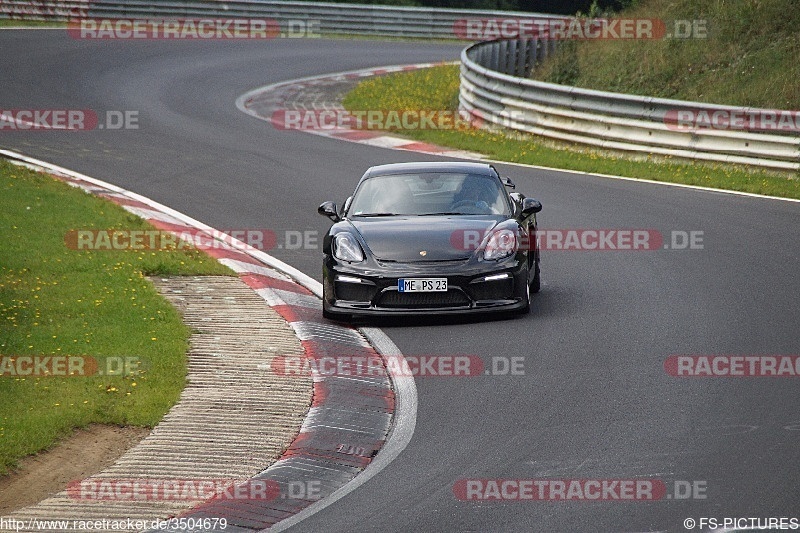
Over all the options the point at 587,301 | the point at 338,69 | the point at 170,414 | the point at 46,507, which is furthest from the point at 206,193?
the point at 338,69

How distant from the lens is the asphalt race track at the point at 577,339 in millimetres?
7055

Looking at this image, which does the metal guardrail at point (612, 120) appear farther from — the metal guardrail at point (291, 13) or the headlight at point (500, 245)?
the metal guardrail at point (291, 13)

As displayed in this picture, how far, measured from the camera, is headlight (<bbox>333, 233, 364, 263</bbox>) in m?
11.6

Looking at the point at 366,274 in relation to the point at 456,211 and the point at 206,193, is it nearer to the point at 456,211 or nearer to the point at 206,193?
the point at 456,211

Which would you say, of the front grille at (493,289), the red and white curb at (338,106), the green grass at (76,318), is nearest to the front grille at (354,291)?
the front grille at (493,289)

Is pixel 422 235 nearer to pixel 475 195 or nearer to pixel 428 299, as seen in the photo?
pixel 428 299

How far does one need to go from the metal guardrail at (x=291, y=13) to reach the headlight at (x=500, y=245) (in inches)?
1151

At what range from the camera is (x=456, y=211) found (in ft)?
40.7

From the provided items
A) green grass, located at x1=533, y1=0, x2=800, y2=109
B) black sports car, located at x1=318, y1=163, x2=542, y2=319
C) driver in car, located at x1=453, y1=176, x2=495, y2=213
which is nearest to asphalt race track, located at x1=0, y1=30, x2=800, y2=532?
black sports car, located at x1=318, y1=163, x2=542, y2=319

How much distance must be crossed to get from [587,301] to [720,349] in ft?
6.91

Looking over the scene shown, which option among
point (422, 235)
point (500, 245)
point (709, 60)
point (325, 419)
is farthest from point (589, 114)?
point (325, 419)

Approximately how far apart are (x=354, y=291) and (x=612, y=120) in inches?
429

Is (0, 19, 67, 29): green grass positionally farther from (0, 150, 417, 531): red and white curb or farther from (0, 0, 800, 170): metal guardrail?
(0, 150, 417, 531): red and white curb

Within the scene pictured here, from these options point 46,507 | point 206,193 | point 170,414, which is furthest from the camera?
point 206,193
